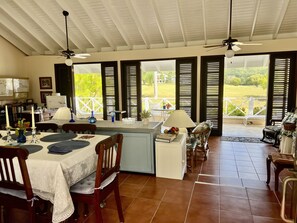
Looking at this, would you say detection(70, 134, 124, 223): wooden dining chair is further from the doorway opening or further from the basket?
the doorway opening

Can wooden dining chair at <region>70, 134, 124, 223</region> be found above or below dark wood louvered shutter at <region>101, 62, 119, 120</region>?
below

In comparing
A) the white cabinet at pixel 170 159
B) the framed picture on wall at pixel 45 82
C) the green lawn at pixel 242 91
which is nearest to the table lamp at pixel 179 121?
the white cabinet at pixel 170 159

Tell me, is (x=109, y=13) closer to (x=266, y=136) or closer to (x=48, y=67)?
(x=48, y=67)

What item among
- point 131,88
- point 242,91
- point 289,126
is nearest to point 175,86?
point 131,88

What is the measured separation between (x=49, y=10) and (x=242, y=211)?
5808 mm

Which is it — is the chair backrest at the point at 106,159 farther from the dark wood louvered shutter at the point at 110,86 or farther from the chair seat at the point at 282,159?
the dark wood louvered shutter at the point at 110,86

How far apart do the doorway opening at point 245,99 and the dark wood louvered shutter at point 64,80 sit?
17.9ft

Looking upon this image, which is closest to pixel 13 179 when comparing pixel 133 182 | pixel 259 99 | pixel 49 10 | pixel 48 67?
pixel 133 182

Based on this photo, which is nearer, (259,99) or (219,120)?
(219,120)

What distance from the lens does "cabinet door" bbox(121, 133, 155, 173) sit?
358 centimetres

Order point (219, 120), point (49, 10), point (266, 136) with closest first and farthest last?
point (49, 10) < point (266, 136) < point (219, 120)

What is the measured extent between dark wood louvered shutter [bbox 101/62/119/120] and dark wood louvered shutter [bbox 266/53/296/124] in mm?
4627

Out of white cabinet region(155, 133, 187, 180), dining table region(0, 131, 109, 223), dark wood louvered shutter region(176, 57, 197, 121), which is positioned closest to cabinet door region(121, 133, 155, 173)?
white cabinet region(155, 133, 187, 180)

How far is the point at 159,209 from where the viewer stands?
272 cm
